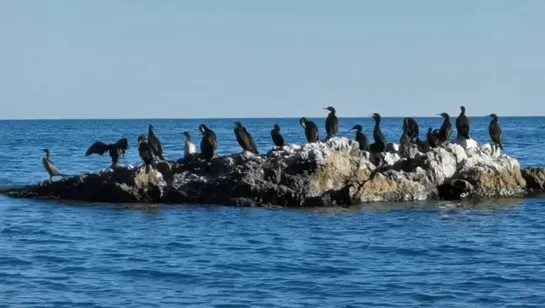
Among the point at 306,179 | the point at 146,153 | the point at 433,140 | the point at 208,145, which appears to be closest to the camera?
the point at 306,179

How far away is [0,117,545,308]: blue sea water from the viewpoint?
47.6 feet

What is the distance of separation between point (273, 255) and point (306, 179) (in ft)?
23.2

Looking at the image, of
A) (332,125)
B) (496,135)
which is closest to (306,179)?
(332,125)

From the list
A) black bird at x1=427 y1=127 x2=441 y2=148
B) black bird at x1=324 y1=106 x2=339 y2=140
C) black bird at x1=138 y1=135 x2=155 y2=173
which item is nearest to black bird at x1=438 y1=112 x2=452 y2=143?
black bird at x1=427 y1=127 x2=441 y2=148

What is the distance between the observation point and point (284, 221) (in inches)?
877

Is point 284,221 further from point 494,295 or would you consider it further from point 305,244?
point 494,295

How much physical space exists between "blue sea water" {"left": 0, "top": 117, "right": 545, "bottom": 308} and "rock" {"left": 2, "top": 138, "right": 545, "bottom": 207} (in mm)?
736

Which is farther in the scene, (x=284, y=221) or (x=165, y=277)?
(x=284, y=221)

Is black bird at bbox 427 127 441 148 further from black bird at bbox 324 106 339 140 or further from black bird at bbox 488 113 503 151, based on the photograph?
black bird at bbox 324 106 339 140

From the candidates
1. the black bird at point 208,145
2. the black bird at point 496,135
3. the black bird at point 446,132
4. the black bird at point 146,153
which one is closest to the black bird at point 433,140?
the black bird at point 446,132

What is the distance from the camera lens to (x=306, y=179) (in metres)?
25.0

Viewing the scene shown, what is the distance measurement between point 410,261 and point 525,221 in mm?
6190

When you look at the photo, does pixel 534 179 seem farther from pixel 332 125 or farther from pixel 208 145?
pixel 208 145

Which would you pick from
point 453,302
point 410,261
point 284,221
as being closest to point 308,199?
point 284,221
